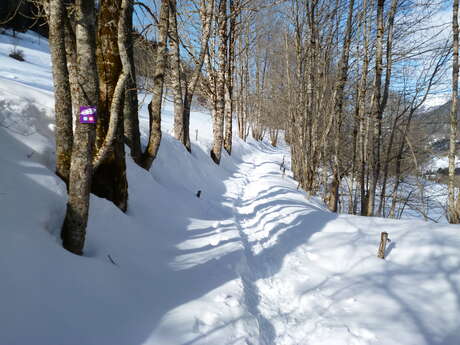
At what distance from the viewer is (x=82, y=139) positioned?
234cm

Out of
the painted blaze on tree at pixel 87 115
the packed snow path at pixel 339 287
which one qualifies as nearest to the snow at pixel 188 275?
the packed snow path at pixel 339 287

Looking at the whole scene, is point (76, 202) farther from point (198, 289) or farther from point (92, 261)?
point (198, 289)

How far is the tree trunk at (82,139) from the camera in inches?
90.1

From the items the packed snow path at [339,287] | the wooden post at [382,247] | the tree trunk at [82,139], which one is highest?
the tree trunk at [82,139]

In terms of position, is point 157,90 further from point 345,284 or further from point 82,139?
point 345,284

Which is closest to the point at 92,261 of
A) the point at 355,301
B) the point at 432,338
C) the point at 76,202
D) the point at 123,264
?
the point at 123,264

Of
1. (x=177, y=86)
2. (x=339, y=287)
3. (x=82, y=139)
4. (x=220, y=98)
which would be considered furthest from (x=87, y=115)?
(x=220, y=98)

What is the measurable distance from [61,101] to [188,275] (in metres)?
2.58

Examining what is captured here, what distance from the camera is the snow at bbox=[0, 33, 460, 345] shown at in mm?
1988

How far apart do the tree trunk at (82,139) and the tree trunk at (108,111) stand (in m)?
1.27

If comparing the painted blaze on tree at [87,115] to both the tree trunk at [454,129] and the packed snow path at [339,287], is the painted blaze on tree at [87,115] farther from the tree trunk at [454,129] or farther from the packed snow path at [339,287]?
the tree trunk at [454,129]

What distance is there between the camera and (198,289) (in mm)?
2895

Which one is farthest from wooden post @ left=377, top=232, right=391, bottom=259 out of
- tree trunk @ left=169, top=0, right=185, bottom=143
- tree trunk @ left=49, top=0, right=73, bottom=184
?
tree trunk @ left=169, top=0, right=185, bottom=143

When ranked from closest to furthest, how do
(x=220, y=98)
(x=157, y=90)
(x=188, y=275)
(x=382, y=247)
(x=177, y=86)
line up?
(x=188, y=275)
(x=382, y=247)
(x=157, y=90)
(x=177, y=86)
(x=220, y=98)
